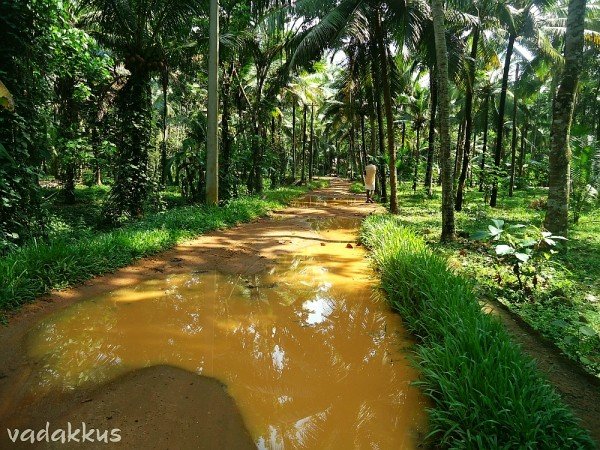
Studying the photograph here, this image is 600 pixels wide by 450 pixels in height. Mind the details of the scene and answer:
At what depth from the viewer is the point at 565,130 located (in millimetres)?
6359

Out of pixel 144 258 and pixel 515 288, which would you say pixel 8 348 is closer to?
pixel 144 258

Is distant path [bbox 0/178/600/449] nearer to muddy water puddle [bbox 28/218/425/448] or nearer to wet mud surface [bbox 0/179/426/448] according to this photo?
wet mud surface [bbox 0/179/426/448]

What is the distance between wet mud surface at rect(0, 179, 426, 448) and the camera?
8.26ft

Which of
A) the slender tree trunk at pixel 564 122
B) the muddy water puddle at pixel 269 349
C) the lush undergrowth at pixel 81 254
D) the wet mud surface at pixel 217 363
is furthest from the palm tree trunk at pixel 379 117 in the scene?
the muddy water puddle at pixel 269 349

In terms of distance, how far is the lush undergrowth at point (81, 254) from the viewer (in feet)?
14.5

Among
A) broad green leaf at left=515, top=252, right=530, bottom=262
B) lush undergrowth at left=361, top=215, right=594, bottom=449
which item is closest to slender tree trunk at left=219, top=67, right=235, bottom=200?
lush undergrowth at left=361, top=215, right=594, bottom=449

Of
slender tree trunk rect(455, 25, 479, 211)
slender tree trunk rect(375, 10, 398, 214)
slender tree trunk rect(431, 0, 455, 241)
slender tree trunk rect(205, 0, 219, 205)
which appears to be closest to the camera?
slender tree trunk rect(431, 0, 455, 241)

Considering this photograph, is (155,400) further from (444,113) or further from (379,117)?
(379,117)

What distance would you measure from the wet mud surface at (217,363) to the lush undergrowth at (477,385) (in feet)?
0.74

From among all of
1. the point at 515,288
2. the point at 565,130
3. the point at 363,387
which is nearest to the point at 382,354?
the point at 363,387

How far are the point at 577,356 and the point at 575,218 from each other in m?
8.85

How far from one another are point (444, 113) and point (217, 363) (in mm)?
6676

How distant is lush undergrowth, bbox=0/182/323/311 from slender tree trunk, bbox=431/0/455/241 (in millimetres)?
5561

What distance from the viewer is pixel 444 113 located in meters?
7.66
